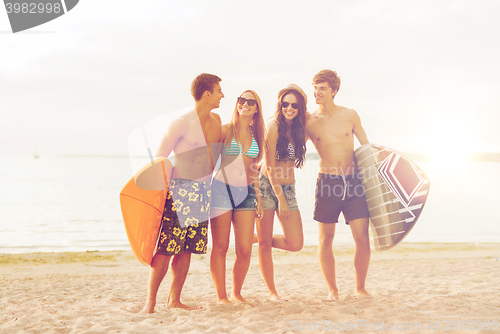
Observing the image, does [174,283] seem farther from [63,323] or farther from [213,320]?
[63,323]

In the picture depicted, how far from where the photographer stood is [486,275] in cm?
560

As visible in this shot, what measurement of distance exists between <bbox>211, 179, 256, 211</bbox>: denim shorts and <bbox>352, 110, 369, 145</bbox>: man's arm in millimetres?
1377

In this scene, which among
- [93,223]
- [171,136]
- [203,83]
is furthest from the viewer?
[93,223]

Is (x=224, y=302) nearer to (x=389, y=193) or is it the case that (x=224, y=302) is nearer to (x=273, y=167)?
(x=273, y=167)

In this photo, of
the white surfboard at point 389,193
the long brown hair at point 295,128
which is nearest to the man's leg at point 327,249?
the white surfboard at point 389,193

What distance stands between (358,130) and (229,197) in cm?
159

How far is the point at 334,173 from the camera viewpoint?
3965 mm

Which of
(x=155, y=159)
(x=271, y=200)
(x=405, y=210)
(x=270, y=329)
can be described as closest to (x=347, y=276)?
(x=405, y=210)

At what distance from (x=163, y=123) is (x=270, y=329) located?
6.69ft

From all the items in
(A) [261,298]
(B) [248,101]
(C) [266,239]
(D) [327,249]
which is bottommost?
(A) [261,298]

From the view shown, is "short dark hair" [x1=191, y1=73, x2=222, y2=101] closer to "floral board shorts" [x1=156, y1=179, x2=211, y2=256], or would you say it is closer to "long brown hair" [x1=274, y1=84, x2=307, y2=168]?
"long brown hair" [x1=274, y1=84, x2=307, y2=168]

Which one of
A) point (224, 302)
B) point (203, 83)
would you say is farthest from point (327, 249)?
point (203, 83)

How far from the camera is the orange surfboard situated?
3.42m

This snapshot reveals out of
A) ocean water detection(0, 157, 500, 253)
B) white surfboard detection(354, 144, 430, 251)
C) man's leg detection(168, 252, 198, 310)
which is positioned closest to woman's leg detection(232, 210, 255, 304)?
man's leg detection(168, 252, 198, 310)
